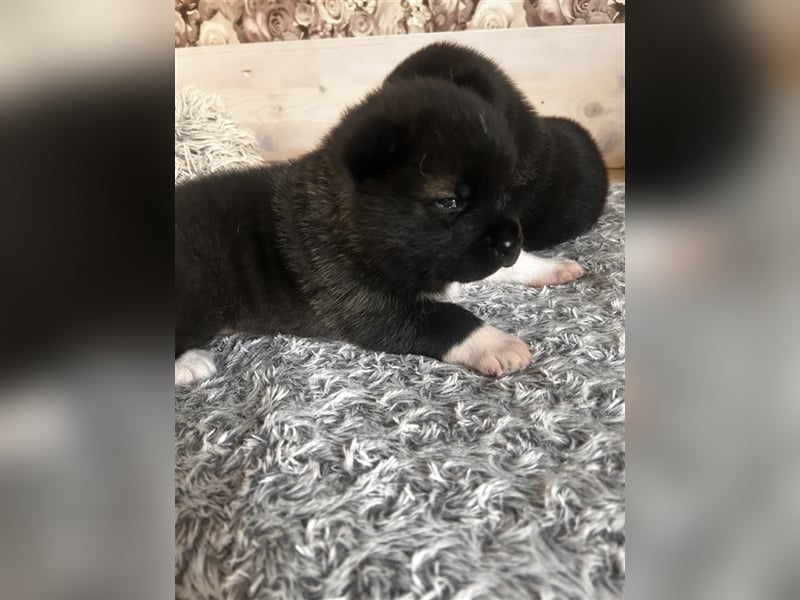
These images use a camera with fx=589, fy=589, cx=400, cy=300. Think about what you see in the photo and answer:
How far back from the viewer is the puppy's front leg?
1.29 metres

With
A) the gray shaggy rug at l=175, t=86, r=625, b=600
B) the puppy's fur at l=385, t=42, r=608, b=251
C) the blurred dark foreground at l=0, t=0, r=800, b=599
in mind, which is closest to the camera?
the blurred dark foreground at l=0, t=0, r=800, b=599

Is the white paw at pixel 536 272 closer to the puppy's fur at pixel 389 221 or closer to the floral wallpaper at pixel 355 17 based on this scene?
the puppy's fur at pixel 389 221

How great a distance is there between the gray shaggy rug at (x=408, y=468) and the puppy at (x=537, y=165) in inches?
8.5

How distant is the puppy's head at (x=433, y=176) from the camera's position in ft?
4.17

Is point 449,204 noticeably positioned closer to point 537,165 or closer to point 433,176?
point 433,176

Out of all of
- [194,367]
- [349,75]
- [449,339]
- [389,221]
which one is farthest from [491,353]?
[349,75]

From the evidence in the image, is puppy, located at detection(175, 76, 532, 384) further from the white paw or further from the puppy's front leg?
the white paw

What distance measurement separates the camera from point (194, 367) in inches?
48.7

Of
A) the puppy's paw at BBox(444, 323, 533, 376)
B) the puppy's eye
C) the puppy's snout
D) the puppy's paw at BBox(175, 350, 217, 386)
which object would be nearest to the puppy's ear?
A: the puppy's eye

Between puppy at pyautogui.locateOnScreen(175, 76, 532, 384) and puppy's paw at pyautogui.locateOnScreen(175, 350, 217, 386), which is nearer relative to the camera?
puppy's paw at pyautogui.locateOnScreen(175, 350, 217, 386)

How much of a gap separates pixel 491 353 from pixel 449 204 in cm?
34

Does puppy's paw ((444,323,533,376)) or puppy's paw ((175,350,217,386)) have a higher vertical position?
puppy's paw ((175,350,217,386))
